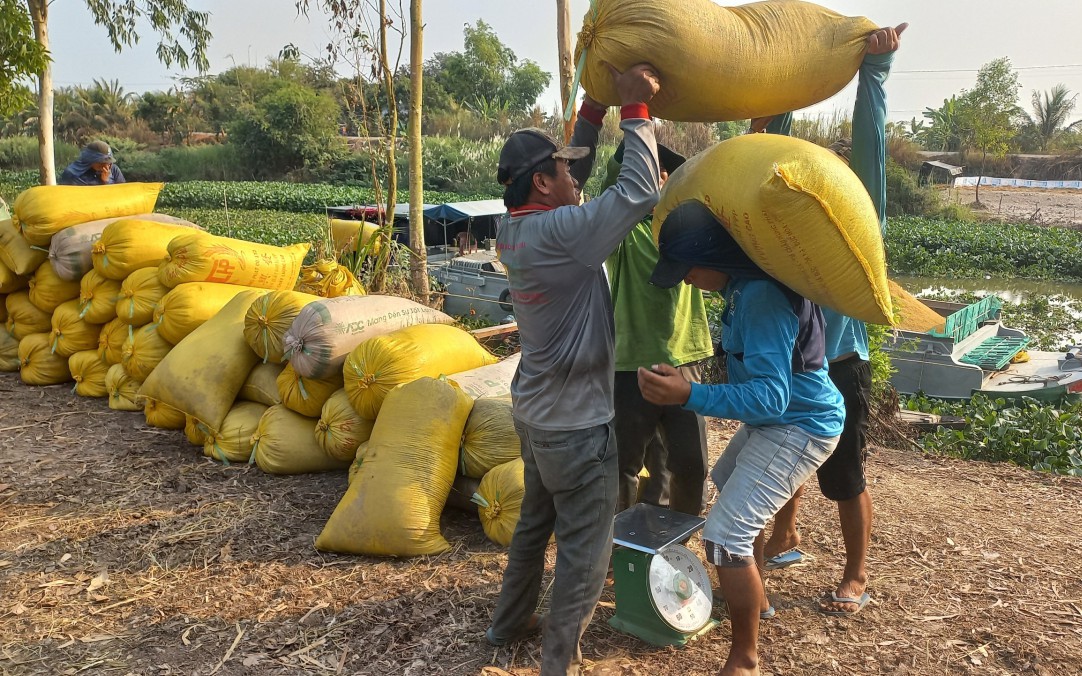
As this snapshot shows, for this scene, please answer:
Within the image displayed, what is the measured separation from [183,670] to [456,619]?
0.95 metres

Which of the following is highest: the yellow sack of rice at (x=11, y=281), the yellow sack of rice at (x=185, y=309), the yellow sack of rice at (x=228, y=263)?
the yellow sack of rice at (x=228, y=263)

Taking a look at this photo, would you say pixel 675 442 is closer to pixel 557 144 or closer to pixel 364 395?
pixel 557 144

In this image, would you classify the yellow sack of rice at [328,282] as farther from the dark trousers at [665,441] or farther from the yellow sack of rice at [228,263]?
the dark trousers at [665,441]

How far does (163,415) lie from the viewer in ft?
16.4

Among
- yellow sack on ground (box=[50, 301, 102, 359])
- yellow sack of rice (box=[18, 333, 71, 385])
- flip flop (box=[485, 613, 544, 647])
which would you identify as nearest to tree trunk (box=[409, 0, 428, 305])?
yellow sack on ground (box=[50, 301, 102, 359])

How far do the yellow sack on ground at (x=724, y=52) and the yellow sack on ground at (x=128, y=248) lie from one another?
393 centimetres

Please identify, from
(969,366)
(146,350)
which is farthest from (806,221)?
(969,366)

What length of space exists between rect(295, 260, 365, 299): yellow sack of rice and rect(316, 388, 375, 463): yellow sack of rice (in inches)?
56.3

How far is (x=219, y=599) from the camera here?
317 cm

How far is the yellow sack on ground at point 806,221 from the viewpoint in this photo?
2150mm

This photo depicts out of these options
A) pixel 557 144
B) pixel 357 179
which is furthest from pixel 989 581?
pixel 357 179

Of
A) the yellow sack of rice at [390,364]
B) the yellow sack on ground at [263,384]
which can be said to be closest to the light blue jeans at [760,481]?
the yellow sack of rice at [390,364]

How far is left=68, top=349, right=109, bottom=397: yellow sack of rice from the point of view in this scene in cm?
568

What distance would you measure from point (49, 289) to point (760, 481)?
5.63 m
